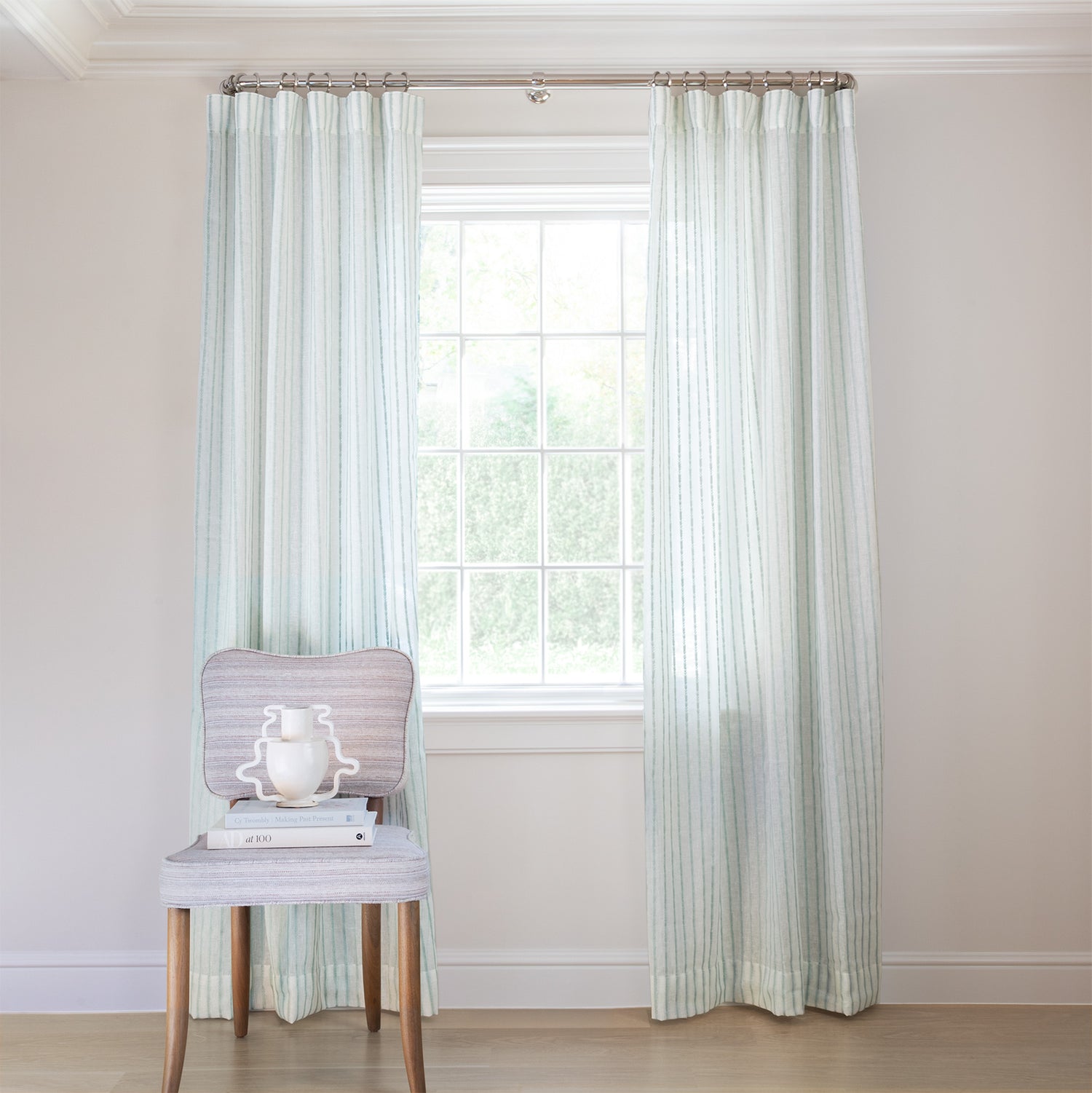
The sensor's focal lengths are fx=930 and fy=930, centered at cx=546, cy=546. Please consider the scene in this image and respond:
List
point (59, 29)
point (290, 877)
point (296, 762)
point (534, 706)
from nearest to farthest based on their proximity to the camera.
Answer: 1. point (290, 877)
2. point (296, 762)
3. point (59, 29)
4. point (534, 706)

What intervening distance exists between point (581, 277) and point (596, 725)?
1280 mm

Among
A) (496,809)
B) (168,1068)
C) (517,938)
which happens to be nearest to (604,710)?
(496,809)

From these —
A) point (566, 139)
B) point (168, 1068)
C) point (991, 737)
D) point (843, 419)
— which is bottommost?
point (168, 1068)

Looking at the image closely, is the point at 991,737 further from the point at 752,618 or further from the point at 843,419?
the point at 843,419

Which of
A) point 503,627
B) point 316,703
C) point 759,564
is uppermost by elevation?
point 759,564

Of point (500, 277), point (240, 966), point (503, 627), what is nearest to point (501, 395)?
point (500, 277)

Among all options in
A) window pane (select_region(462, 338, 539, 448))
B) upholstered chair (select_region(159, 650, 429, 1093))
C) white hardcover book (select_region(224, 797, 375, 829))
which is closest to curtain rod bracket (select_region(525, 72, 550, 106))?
window pane (select_region(462, 338, 539, 448))

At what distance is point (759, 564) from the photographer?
2.36 m

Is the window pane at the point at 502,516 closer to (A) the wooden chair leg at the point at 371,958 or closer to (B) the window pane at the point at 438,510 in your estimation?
(B) the window pane at the point at 438,510

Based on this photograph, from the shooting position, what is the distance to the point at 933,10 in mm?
2422

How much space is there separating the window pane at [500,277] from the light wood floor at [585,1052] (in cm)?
188

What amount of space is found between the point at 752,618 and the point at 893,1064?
41.9 inches

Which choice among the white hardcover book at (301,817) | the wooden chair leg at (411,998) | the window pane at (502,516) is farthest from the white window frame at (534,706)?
the wooden chair leg at (411,998)

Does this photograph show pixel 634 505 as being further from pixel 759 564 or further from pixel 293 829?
pixel 293 829
